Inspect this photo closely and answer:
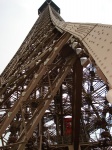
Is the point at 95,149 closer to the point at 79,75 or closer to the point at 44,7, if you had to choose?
the point at 79,75

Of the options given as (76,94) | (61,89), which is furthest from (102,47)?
(61,89)

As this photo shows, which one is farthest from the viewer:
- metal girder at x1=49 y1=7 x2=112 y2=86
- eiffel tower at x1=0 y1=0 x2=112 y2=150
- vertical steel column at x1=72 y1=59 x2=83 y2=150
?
vertical steel column at x1=72 y1=59 x2=83 y2=150

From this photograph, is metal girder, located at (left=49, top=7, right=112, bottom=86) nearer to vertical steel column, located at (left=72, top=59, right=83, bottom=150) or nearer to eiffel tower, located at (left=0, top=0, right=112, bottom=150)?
eiffel tower, located at (left=0, top=0, right=112, bottom=150)

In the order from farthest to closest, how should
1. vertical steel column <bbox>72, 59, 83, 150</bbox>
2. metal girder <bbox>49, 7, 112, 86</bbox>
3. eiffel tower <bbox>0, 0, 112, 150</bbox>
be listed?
vertical steel column <bbox>72, 59, 83, 150</bbox> → eiffel tower <bbox>0, 0, 112, 150</bbox> → metal girder <bbox>49, 7, 112, 86</bbox>

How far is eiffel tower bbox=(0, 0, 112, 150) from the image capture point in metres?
4.28

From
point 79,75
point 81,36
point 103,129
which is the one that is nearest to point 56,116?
point 103,129

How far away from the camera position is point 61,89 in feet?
50.9

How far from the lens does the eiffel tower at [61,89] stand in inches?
168

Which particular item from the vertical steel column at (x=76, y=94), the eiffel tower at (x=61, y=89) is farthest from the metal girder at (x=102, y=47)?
the vertical steel column at (x=76, y=94)

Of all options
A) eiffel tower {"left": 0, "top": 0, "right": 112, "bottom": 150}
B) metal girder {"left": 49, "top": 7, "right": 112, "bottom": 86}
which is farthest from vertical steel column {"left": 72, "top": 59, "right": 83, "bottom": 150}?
metal girder {"left": 49, "top": 7, "right": 112, "bottom": 86}

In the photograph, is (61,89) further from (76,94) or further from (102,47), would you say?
(102,47)

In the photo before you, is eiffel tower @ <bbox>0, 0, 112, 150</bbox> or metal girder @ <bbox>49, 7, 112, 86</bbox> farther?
eiffel tower @ <bbox>0, 0, 112, 150</bbox>

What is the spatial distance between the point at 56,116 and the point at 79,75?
7.98 meters

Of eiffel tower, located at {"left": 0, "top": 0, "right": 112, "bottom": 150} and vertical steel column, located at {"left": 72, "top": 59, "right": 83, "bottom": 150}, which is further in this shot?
vertical steel column, located at {"left": 72, "top": 59, "right": 83, "bottom": 150}
